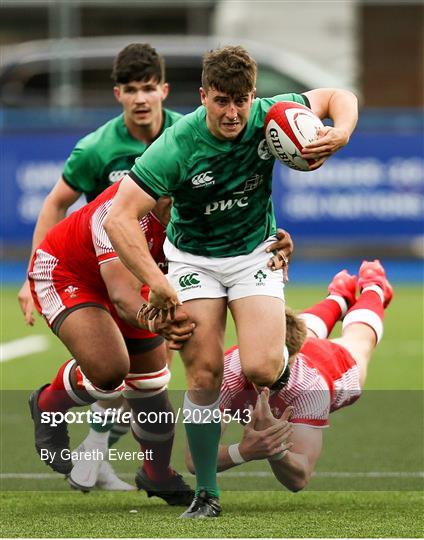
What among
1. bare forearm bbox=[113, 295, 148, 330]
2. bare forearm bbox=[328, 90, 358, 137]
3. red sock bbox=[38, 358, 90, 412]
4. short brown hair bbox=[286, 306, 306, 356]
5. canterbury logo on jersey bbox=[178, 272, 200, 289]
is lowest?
red sock bbox=[38, 358, 90, 412]

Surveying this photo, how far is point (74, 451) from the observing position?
6.58 meters

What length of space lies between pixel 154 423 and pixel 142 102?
1786mm

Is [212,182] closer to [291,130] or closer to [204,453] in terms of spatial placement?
[291,130]

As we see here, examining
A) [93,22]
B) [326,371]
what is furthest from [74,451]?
[93,22]

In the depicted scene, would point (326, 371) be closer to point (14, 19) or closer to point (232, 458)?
point (232, 458)

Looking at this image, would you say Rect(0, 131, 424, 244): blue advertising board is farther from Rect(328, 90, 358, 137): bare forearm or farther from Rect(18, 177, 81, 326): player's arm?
Rect(328, 90, 358, 137): bare forearm

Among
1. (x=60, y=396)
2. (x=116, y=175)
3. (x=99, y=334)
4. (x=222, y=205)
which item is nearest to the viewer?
(x=222, y=205)

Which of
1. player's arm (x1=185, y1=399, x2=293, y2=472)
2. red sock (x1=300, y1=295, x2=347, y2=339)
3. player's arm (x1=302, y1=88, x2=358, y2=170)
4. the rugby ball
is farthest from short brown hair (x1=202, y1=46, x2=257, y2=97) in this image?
red sock (x1=300, y1=295, x2=347, y2=339)

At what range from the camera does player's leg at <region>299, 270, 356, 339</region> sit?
7.64 m

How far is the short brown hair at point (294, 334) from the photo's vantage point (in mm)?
6465

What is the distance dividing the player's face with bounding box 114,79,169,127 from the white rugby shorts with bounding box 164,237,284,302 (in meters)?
1.41

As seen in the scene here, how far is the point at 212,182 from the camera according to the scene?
19.5ft

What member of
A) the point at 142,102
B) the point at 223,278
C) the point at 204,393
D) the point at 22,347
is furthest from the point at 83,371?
the point at 22,347

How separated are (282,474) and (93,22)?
20.1 m
